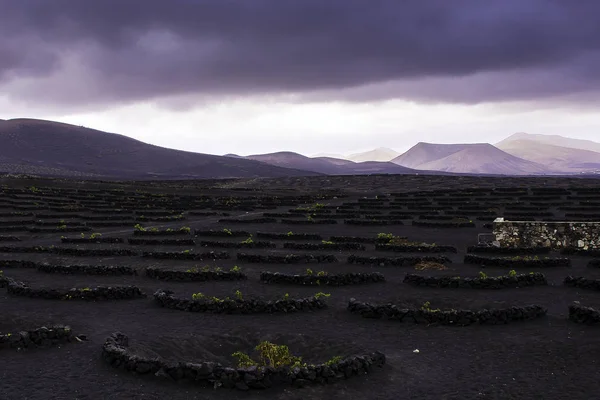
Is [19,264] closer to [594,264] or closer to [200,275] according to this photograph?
[200,275]

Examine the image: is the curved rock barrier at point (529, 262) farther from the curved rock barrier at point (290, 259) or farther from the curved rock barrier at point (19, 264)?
the curved rock barrier at point (19, 264)

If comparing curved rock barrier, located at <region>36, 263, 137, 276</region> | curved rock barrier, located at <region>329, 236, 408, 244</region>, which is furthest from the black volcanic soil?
curved rock barrier, located at <region>329, 236, 408, 244</region>

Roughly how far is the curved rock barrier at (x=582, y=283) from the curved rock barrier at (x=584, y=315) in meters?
5.61

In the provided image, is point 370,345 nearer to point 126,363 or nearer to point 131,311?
point 126,363

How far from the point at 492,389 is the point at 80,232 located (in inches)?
1628

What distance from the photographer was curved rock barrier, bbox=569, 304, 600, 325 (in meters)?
18.4

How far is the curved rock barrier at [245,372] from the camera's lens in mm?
13297

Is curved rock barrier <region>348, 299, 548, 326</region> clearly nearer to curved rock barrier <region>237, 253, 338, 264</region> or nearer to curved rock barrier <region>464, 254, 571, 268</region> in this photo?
curved rock barrier <region>464, 254, 571, 268</region>

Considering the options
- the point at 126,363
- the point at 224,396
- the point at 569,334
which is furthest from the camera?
the point at 569,334

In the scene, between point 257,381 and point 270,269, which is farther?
point 270,269

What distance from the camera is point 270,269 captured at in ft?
97.9

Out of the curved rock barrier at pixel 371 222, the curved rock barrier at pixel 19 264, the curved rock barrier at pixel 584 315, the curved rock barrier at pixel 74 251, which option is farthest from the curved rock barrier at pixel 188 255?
the curved rock barrier at pixel 371 222

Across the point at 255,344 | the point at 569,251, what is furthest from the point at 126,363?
the point at 569,251

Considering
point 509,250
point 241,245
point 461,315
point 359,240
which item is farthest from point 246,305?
point 359,240
